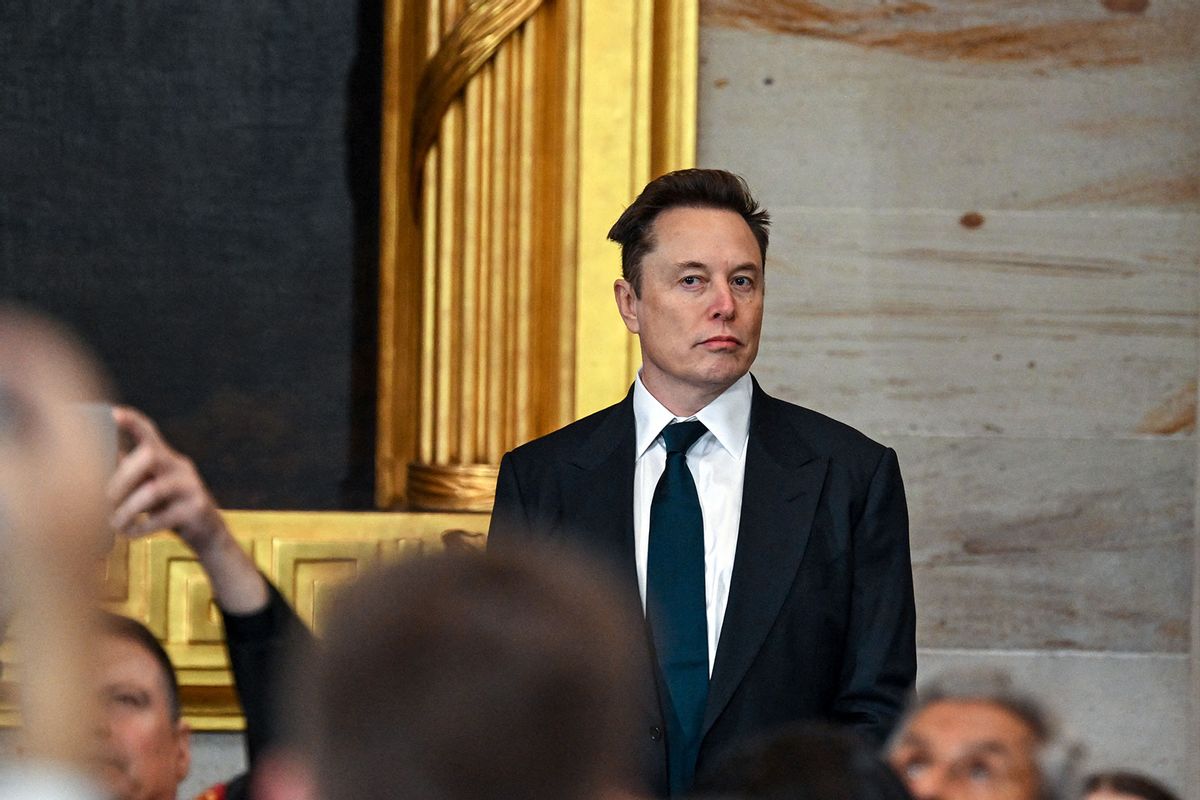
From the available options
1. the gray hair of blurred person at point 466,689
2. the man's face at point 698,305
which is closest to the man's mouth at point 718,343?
the man's face at point 698,305

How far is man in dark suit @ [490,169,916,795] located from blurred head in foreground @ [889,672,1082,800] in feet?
2.51

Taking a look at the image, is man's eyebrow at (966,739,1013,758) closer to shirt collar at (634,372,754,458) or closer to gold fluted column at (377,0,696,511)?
shirt collar at (634,372,754,458)

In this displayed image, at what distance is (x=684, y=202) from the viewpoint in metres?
3.02

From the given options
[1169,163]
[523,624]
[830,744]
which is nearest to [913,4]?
[1169,163]

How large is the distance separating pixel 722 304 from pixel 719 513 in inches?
14.0

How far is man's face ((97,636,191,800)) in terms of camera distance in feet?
6.50

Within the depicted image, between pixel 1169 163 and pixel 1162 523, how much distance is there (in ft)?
2.95

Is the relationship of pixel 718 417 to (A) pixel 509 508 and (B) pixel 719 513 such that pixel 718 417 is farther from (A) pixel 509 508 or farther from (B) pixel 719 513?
(A) pixel 509 508

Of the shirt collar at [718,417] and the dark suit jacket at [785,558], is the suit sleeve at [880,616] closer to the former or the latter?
the dark suit jacket at [785,558]

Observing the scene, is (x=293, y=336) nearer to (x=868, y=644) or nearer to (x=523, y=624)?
(x=868, y=644)

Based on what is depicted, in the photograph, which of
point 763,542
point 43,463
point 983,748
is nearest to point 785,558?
point 763,542

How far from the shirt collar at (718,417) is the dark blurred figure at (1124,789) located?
93 centimetres

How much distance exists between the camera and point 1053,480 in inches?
167

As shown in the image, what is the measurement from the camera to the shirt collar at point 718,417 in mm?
2904
